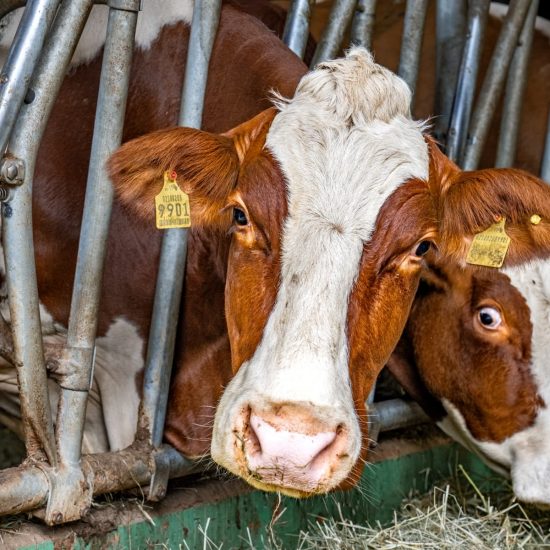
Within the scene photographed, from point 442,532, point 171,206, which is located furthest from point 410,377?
point 171,206

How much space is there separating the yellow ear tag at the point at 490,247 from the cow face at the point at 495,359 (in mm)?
471

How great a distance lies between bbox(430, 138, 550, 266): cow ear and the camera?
278cm

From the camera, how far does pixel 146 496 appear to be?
9.61 feet

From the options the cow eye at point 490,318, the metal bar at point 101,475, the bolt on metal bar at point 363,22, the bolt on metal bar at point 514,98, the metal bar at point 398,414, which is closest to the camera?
the metal bar at point 101,475

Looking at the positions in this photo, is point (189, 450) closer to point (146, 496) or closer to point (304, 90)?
point (146, 496)

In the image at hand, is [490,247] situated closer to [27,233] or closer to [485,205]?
[485,205]

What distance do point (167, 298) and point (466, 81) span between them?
1.84 meters

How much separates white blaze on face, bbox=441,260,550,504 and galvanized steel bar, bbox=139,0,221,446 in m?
→ 1.23

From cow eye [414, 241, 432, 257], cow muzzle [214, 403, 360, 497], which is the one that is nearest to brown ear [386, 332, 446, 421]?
cow eye [414, 241, 432, 257]

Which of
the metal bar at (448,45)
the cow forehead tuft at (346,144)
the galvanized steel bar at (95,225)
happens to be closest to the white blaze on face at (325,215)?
the cow forehead tuft at (346,144)

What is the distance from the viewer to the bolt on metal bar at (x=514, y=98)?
14.1 feet

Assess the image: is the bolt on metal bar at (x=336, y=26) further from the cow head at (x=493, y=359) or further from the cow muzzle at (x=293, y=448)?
the cow muzzle at (x=293, y=448)

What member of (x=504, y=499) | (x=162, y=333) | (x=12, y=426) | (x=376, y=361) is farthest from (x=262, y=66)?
(x=504, y=499)

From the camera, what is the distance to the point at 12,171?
8.04 feet
